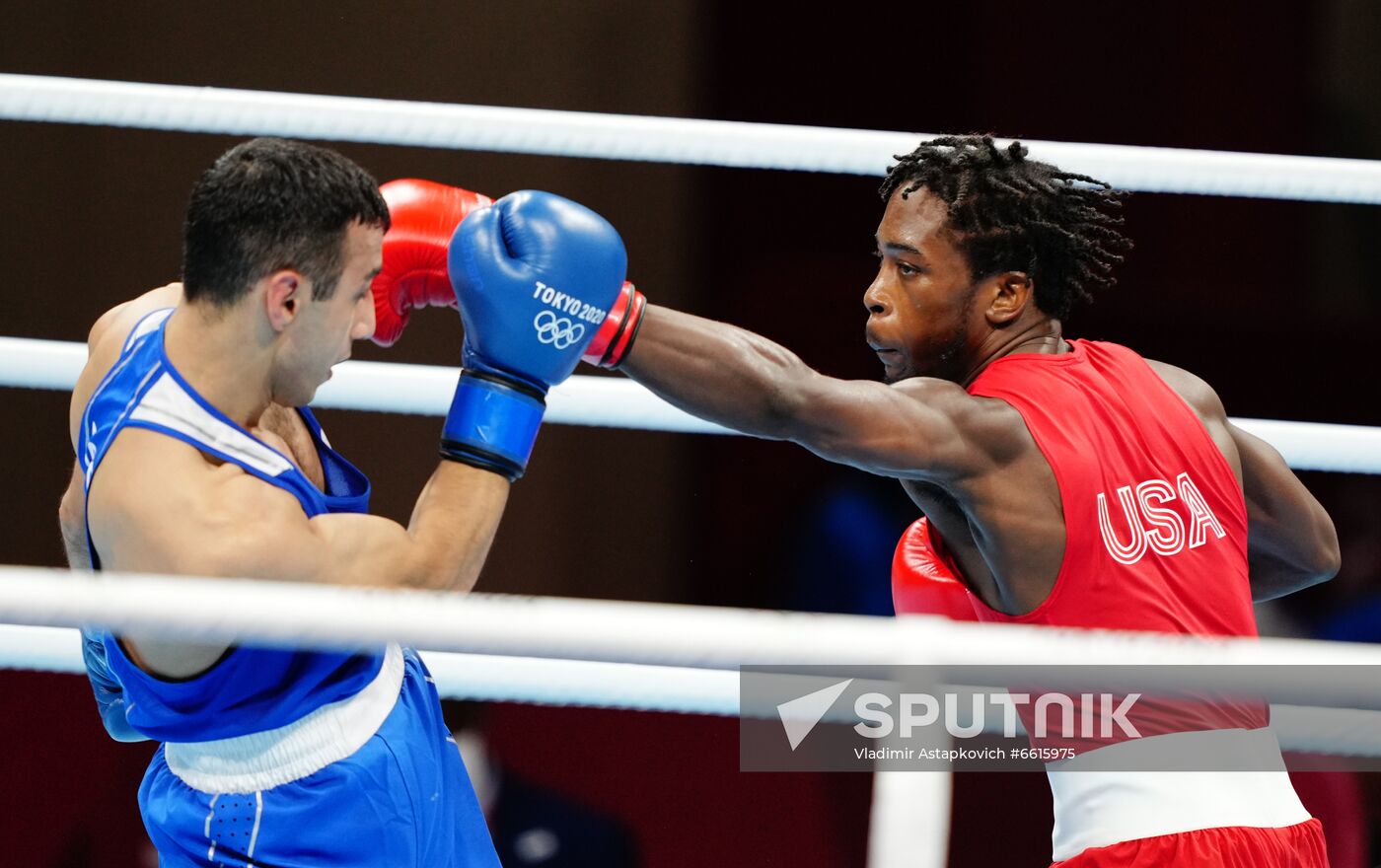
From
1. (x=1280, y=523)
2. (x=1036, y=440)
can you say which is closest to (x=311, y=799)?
(x=1036, y=440)

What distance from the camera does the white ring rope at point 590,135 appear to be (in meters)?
1.90

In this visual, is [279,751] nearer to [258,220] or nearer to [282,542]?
[282,542]

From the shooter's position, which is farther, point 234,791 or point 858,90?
point 858,90

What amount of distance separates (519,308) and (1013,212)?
64 centimetres

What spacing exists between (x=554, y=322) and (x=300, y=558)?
0.36 meters

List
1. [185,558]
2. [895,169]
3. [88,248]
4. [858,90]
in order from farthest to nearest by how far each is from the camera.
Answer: [858,90] → [88,248] → [895,169] → [185,558]

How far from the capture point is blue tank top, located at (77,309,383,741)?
136 cm

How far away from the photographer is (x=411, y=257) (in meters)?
1.65

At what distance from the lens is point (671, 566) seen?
344 cm

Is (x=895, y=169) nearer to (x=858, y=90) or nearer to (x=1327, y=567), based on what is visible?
(x=1327, y=567)

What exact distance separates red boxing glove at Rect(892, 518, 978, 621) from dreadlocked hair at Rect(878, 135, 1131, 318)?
33 centimetres

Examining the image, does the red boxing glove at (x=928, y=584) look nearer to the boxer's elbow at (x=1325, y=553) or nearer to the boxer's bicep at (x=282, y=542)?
the boxer's elbow at (x=1325, y=553)

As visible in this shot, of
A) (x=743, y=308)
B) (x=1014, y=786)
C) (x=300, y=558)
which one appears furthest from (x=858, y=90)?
(x=300, y=558)

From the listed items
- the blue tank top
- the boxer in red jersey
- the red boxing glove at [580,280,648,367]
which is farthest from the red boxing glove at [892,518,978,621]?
the blue tank top
